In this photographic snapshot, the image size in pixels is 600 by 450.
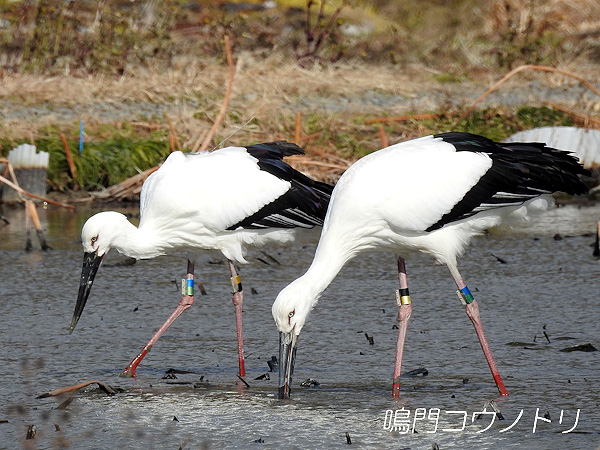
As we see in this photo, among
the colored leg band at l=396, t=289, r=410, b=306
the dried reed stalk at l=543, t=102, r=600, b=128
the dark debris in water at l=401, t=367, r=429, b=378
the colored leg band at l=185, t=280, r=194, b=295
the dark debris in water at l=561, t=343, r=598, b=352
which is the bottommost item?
the colored leg band at l=185, t=280, r=194, b=295

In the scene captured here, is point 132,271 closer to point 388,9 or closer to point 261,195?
point 261,195

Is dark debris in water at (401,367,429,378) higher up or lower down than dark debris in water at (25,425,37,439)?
higher up

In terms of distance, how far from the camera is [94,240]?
6.24 m

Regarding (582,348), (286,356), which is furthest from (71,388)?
(582,348)

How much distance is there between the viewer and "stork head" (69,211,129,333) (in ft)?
20.4

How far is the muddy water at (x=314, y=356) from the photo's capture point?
478 centimetres

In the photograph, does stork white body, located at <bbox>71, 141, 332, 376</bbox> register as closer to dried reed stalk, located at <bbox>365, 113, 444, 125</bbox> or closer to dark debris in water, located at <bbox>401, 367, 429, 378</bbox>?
dark debris in water, located at <bbox>401, 367, 429, 378</bbox>

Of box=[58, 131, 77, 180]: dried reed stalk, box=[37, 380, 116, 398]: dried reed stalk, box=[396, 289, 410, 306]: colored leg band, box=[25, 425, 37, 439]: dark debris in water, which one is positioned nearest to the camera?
box=[25, 425, 37, 439]: dark debris in water

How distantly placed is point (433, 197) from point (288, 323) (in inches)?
43.2

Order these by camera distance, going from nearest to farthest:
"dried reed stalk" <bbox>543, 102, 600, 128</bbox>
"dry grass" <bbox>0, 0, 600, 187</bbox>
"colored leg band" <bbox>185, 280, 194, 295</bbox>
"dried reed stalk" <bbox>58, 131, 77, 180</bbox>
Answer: "colored leg band" <bbox>185, 280, 194, 295</bbox>
"dried reed stalk" <bbox>58, 131, 77, 180</bbox>
"dried reed stalk" <bbox>543, 102, 600, 128</bbox>
"dry grass" <bbox>0, 0, 600, 187</bbox>

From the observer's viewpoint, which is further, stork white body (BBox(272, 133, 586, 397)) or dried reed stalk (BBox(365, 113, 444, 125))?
dried reed stalk (BBox(365, 113, 444, 125))

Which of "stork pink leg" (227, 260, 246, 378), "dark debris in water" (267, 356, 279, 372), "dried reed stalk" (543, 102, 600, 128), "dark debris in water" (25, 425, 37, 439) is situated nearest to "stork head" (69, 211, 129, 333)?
"stork pink leg" (227, 260, 246, 378)

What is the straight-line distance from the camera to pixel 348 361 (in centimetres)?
597

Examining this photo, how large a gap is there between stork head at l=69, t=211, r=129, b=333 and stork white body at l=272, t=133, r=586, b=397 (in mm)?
1322
